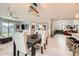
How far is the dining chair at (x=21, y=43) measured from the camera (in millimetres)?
2578

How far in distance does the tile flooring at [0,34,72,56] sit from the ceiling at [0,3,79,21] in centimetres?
45

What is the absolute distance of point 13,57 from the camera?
102 inches

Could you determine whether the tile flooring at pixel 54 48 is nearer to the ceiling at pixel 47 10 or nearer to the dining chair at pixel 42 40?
the dining chair at pixel 42 40

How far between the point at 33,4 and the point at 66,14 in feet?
2.37

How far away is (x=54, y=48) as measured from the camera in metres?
2.59

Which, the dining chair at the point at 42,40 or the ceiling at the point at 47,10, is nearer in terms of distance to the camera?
the ceiling at the point at 47,10

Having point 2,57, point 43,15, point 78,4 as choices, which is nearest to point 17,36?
point 2,57

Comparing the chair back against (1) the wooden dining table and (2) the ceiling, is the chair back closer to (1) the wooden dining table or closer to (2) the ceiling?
(1) the wooden dining table

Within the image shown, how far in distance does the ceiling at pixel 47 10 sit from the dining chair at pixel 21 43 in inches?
13.8

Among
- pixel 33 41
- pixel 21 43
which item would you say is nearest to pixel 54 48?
pixel 33 41

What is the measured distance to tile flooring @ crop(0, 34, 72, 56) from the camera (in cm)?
252

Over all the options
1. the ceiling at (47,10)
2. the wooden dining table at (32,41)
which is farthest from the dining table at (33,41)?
the ceiling at (47,10)

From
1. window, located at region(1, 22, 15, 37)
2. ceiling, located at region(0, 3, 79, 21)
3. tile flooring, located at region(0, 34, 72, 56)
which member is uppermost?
ceiling, located at region(0, 3, 79, 21)

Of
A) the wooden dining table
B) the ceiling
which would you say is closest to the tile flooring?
the wooden dining table
